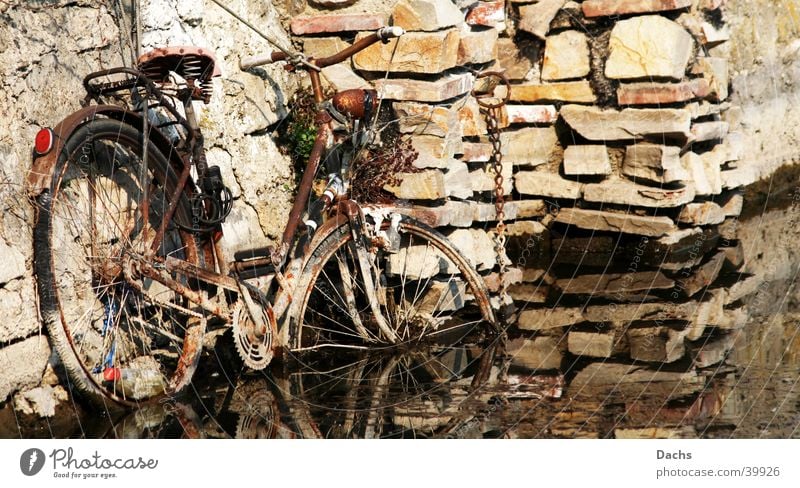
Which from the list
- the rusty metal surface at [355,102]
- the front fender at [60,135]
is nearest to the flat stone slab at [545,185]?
the rusty metal surface at [355,102]

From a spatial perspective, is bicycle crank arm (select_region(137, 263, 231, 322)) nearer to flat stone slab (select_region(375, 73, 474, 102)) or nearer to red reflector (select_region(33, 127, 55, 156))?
red reflector (select_region(33, 127, 55, 156))

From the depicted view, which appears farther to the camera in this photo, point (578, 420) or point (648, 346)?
point (648, 346)

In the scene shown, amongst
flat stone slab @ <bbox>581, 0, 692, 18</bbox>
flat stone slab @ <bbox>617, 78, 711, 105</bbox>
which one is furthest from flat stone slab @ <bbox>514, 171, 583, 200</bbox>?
flat stone slab @ <bbox>581, 0, 692, 18</bbox>

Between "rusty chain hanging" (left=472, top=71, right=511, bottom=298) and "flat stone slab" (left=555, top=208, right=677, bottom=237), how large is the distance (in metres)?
0.65

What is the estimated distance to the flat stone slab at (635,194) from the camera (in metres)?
6.83

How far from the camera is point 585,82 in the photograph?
705 cm

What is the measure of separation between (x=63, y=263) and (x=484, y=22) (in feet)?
9.36

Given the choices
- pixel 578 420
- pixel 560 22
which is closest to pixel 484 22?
pixel 560 22

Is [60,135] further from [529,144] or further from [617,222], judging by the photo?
[617,222]

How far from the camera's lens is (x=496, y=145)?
6258mm

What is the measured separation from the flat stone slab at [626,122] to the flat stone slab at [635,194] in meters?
0.28

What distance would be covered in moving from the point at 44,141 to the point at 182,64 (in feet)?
2.67

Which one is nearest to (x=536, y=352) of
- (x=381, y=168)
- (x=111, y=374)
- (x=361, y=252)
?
(x=361, y=252)

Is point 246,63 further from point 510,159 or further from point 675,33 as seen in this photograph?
point 675,33
